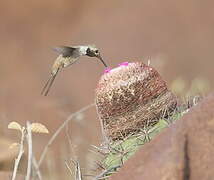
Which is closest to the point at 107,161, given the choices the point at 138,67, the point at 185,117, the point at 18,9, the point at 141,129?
the point at 141,129

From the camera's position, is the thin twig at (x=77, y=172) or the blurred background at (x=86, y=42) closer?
the thin twig at (x=77, y=172)

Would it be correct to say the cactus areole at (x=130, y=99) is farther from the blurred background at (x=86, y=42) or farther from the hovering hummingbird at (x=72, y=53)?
the blurred background at (x=86, y=42)

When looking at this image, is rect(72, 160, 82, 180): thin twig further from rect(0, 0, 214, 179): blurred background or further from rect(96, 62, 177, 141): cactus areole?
rect(0, 0, 214, 179): blurred background

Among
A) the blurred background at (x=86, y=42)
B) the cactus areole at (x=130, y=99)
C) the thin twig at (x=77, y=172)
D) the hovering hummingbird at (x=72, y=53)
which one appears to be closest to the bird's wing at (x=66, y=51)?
the hovering hummingbird at (x=72, y=53)

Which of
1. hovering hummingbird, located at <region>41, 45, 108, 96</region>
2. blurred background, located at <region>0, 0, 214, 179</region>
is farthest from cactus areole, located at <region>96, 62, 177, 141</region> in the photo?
blurred background, located at <region>0, 0, 214, 179</region>

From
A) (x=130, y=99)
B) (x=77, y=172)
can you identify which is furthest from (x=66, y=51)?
(x=77, y=172)

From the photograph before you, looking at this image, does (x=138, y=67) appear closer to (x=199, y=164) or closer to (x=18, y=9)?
(x=199, y=164)
